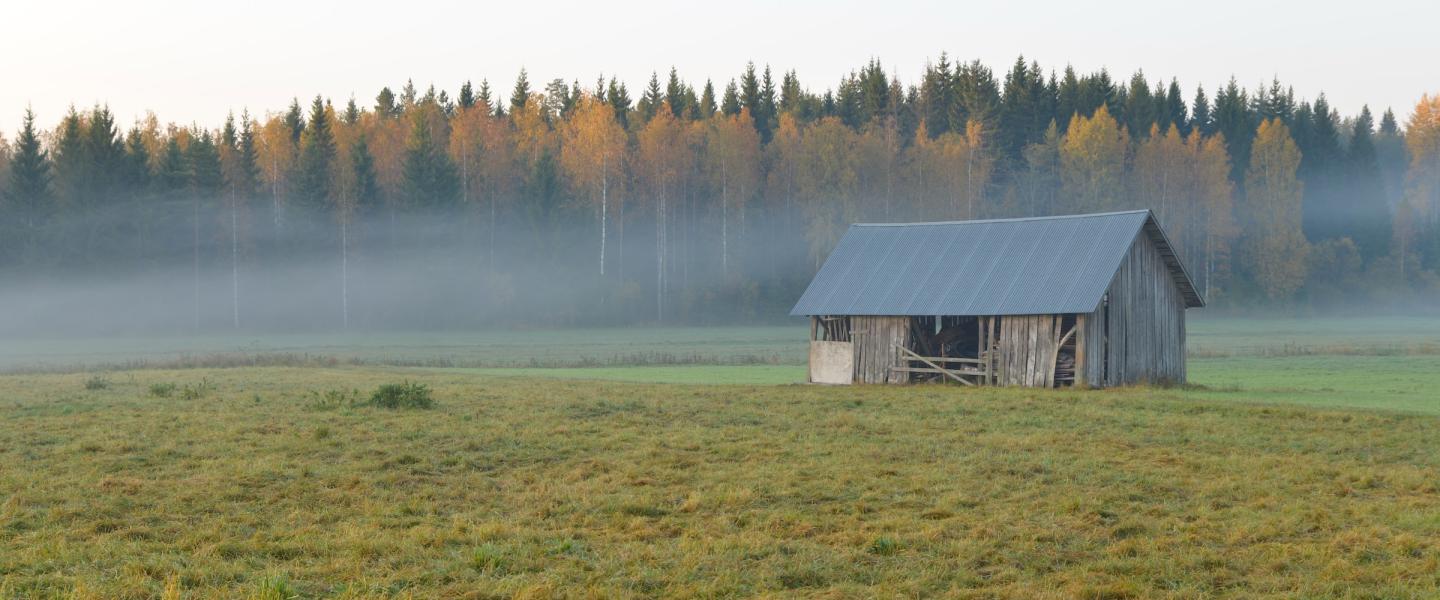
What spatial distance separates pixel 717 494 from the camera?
62.7ft

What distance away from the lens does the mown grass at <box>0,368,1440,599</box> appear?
45.1 ft

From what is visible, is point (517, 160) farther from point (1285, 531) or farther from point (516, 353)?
point (1285, 531)

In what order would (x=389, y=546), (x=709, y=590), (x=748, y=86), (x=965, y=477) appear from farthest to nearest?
(x=748, y=86) < (x=965, y=477) < (x=389, y=546) < (x=709, y=590)

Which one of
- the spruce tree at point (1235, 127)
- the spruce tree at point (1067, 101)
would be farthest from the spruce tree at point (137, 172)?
the spruce tree at point (1235, 127)

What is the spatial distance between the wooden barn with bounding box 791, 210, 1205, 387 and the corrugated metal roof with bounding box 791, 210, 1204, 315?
59mm

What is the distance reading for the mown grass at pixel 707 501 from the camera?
13742 mm

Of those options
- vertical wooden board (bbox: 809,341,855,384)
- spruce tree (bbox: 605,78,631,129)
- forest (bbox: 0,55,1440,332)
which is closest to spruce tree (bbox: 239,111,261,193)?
forest (bbox: 0,55,1440,332)

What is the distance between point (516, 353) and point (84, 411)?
4271cm

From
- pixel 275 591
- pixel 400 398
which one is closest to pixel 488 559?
pixel 275 591

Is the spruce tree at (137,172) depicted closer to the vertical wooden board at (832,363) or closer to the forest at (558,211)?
the forest at (558,211)

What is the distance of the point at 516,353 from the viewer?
72.4 meters

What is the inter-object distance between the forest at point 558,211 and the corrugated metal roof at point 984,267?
167 ft

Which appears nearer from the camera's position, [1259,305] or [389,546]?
[389,546]

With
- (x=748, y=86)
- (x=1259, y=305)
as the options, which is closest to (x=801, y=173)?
(x=748, y=86)
